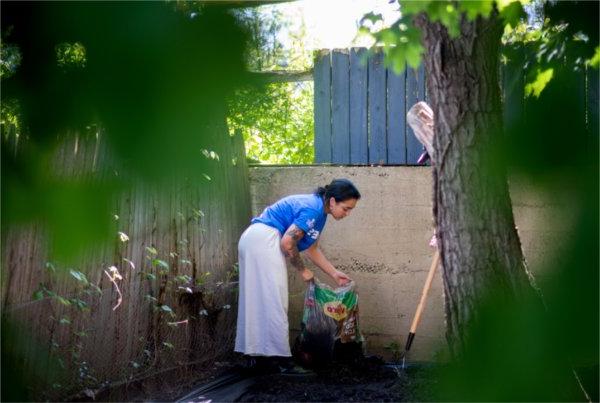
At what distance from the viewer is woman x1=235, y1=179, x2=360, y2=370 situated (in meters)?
5.04

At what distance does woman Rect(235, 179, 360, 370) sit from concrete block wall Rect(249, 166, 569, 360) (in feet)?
1.68

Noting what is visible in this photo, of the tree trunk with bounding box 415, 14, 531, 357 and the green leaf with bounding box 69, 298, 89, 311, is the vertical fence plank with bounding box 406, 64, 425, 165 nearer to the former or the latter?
the green leaf with bounding box 69, 298, 89, 311

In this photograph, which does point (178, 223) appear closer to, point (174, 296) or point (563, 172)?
point (174, 296)

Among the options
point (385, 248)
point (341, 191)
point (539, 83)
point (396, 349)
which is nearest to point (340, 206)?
point (341, 191)

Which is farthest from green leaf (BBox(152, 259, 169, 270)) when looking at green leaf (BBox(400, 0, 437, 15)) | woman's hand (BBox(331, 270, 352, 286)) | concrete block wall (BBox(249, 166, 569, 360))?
green leaf (BBox(400, 0, 437, 15))

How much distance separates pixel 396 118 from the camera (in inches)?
224

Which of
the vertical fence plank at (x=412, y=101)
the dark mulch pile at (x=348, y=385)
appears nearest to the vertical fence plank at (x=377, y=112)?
the vertical fence plank at (x=412, y=101)

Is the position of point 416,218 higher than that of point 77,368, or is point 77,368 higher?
point 416,218

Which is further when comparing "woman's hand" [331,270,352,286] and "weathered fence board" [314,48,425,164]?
"weathered fence board" [314,48,425,164]

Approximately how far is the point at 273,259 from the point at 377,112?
1367mm

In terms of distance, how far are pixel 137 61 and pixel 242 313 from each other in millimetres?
4492

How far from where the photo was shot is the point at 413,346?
219 inches

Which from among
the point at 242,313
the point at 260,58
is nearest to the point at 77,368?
the point at 242,313

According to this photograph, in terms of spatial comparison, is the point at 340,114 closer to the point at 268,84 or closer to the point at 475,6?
the point at 475,6
